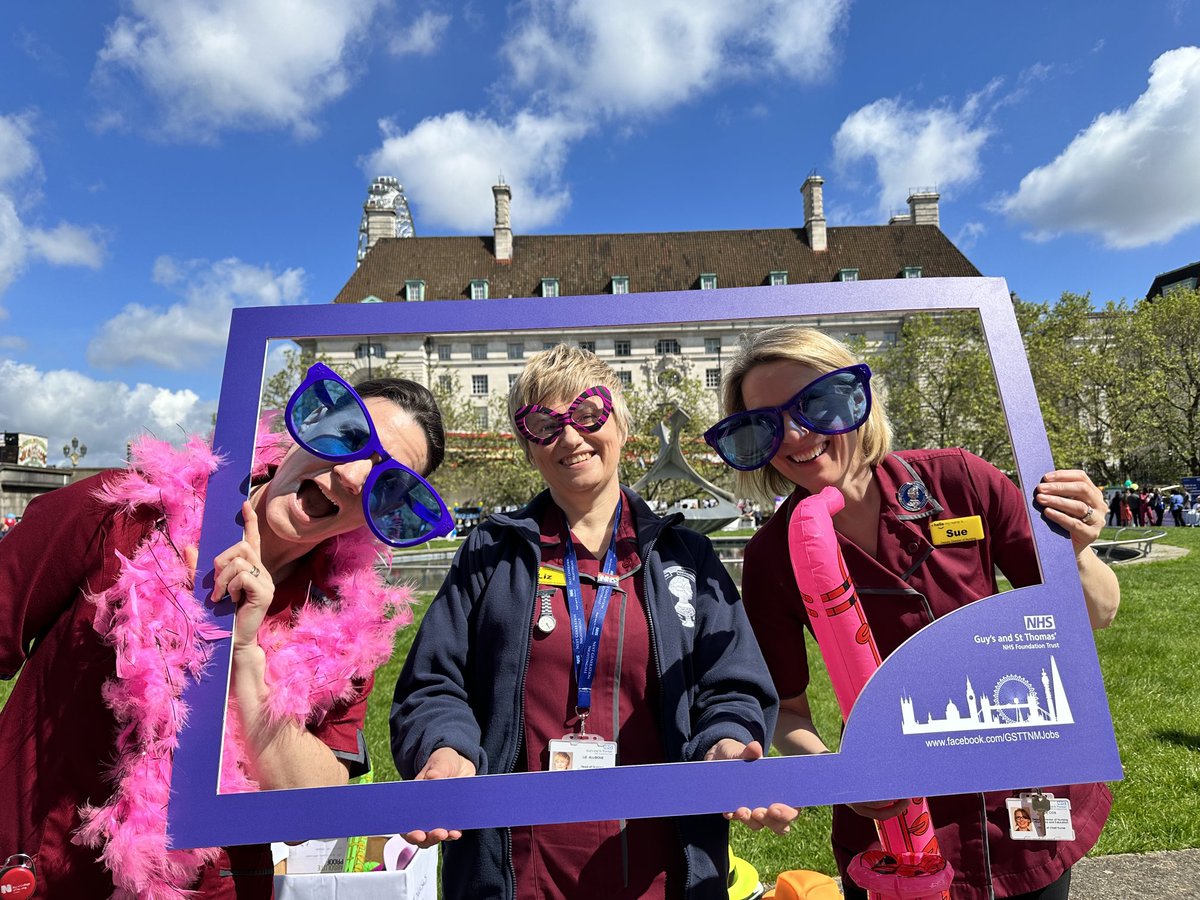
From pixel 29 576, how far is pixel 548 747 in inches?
54.3

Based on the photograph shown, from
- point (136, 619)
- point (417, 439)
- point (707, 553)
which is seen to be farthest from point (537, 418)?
point (136, 619)

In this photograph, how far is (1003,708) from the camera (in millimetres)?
1738

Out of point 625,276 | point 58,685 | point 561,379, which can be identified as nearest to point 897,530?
point 561,379

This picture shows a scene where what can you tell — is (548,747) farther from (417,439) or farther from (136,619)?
(136,619)

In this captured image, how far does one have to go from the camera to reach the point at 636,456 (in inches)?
128

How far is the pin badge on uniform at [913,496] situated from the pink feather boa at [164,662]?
1589 millimetres

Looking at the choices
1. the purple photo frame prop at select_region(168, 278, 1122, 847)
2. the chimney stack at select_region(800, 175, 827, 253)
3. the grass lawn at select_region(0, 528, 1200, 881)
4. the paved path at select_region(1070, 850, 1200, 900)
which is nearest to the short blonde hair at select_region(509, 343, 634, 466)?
the purple photo frame prop at select_region(168, 278, 1122, 847)

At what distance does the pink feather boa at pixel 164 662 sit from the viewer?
1.67 metres

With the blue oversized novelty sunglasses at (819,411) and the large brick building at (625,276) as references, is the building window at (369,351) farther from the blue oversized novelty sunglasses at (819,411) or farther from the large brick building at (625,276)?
the blue oversized novelty sunglasses at (819,411)

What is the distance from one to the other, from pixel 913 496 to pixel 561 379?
1067 mm

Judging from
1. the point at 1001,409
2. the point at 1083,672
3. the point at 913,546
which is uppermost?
the point at 1001,409

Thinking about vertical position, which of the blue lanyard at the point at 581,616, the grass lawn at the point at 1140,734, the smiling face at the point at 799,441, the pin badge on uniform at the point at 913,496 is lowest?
the grass lawn at the point at 1140,734

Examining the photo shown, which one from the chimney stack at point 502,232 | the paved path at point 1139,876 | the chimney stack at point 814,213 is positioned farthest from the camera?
the chimney stack at point 814,213

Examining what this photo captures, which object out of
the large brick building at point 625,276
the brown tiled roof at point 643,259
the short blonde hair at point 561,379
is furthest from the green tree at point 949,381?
the brown tiled roof at point 643,259
